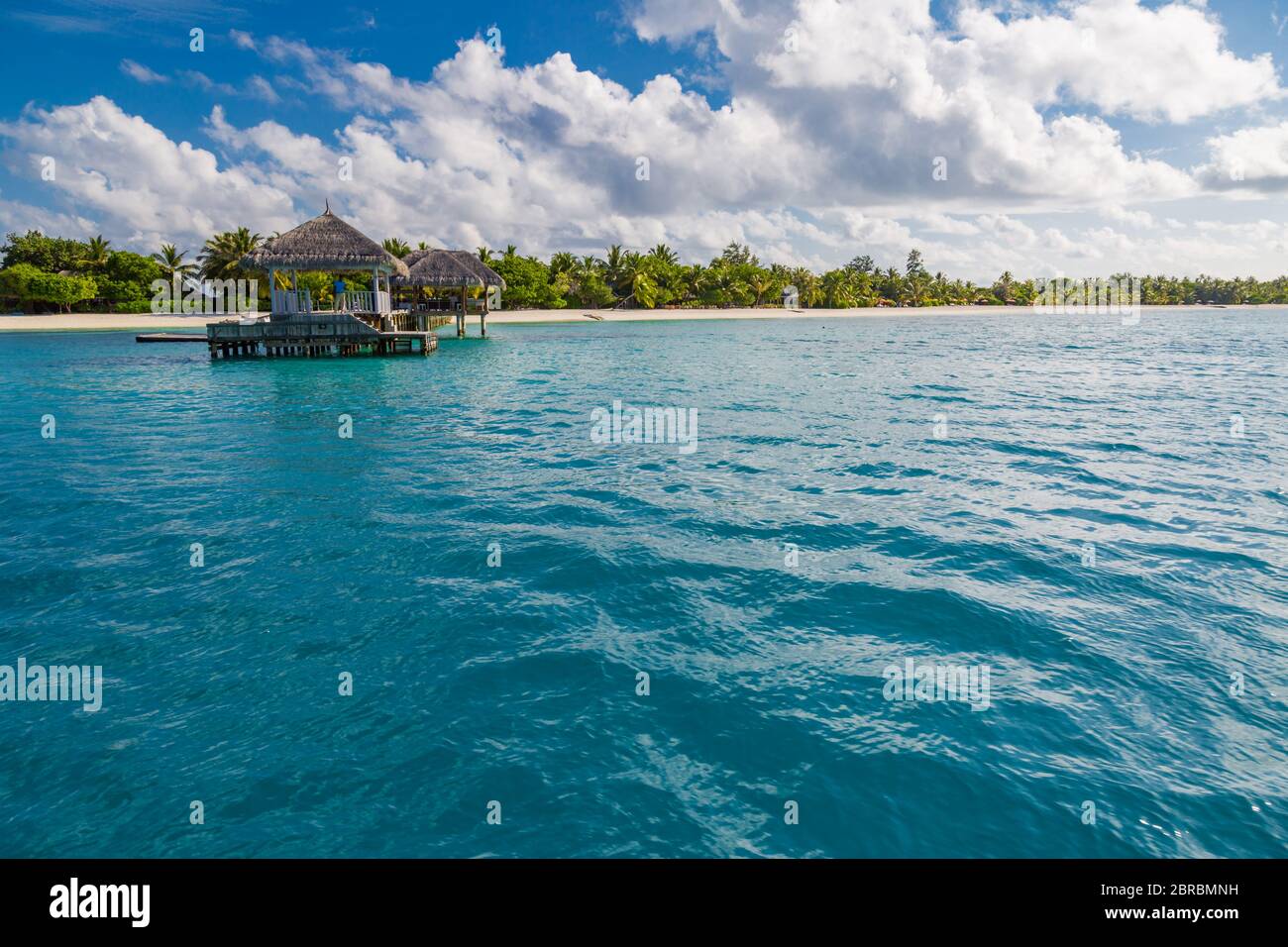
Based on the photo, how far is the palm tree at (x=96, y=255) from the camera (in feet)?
231

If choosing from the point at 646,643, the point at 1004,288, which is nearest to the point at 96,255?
the point at 646,643

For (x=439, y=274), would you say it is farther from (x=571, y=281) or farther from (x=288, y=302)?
(x=571, y=281)

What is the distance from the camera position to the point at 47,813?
5.38 meters

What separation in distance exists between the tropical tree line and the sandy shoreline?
79.3 inches

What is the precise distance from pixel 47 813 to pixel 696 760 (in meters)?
4.75

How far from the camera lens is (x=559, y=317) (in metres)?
81.4

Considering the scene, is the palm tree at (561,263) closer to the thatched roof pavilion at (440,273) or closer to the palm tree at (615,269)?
the palm tree at (615,269)

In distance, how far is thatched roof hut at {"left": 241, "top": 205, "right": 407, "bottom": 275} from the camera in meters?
34.8

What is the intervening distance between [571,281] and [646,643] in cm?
9143

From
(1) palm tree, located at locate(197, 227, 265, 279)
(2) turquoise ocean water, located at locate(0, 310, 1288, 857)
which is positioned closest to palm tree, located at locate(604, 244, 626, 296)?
(1) palm tree, located at locate(197, 227, 265, 279)

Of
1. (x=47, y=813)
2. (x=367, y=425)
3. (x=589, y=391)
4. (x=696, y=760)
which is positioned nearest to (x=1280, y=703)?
(x=696, y=760)

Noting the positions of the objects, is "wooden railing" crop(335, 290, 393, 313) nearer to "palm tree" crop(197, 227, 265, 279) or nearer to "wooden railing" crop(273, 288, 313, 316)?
"wooden railing" crop(273, 288, 313, 316)

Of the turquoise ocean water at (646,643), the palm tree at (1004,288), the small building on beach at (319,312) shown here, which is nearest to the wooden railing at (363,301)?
the small building on beach at (319,312)

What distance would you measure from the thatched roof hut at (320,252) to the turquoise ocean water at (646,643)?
1860 cm
